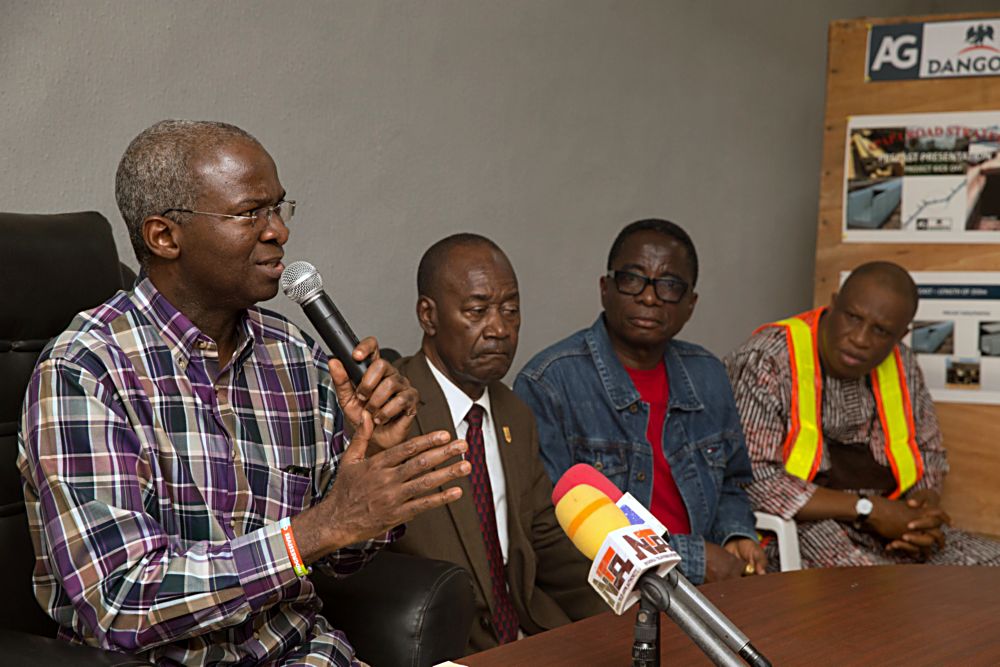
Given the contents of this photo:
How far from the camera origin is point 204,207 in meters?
1.67

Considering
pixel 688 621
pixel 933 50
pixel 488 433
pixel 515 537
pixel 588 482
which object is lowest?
pixel 515 537

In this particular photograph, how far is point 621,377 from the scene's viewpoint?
2.77 m

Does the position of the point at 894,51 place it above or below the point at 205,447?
above

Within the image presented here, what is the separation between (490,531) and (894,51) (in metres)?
2.56

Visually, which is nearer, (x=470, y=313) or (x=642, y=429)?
(x=470, y=313)

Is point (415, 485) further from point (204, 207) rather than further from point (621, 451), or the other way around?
point (621, 451)

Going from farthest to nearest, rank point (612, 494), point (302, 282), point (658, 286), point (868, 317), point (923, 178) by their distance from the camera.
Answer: point (923, 178) → point (868, 317) → point (658, 286) → point (302, 282) → point (612, 494)

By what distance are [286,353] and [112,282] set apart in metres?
0.32

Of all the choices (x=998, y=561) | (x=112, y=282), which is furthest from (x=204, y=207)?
(x=998, y=561)

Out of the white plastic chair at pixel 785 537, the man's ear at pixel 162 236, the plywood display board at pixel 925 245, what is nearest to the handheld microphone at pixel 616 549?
the man's ear at pixel 162 236

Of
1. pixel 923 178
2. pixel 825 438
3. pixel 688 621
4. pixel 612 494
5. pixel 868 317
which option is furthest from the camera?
pixel 923 178

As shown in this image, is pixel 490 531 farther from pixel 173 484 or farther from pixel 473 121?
pixel 473 121

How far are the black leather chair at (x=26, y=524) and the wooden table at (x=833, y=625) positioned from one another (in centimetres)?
24

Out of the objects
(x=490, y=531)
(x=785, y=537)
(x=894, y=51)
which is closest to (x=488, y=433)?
(x=490, y=531)
